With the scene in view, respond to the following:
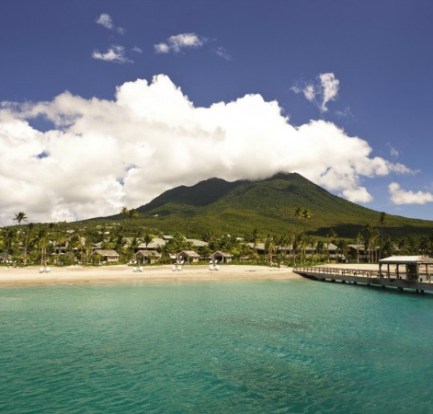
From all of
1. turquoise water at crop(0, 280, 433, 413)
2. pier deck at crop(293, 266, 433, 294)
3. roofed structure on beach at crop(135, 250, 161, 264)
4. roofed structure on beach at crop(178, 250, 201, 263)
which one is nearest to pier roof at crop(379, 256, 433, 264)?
pier deck at crop(293, 266, 433, 294)

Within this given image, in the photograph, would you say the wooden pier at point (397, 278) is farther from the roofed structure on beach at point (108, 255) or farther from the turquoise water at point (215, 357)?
the roofed structure on beach at point (108, 255)

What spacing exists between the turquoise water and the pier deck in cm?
746

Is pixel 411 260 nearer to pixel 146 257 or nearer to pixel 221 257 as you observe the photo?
pixel 221 257

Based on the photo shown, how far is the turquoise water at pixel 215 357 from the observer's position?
15891 millimetres

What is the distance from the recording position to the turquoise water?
626 inches

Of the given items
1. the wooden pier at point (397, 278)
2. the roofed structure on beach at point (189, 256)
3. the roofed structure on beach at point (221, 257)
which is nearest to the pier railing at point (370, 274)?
the wooden pier at point (397, 278)

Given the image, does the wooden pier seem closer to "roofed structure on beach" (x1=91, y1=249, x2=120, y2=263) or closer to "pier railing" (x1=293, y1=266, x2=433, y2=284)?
"pier railing" (x1=293, y1=266, x2=433, y2=284)

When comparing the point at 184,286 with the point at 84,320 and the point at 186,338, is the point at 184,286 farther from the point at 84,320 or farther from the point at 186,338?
the point at 186,338

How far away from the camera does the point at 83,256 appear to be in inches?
4508

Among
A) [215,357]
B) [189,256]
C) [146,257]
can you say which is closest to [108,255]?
[146,257]

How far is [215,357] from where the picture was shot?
21.9 metres

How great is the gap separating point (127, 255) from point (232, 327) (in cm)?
10075

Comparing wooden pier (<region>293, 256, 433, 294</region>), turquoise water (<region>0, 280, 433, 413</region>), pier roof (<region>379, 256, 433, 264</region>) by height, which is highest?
pier roof (<region>379, 256, 433, 264</region>)

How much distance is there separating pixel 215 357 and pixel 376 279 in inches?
1617
